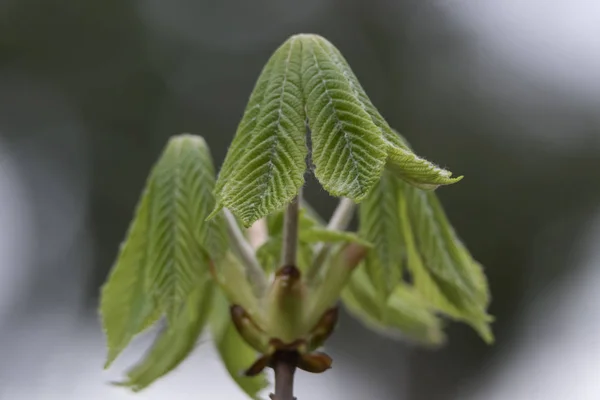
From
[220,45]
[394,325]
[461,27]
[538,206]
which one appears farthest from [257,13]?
[394,325]

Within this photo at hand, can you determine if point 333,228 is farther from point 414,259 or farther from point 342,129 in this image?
point 342,129

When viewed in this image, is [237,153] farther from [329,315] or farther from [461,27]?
[461,27]

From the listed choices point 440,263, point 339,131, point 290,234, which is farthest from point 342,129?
point 440,263

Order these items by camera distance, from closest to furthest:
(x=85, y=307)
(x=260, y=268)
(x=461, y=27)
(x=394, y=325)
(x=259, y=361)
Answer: (x=259, y=361)
(x=260, y=268)
(x=394, y=325)
(x=85, y=307)
(x=461, y=27)

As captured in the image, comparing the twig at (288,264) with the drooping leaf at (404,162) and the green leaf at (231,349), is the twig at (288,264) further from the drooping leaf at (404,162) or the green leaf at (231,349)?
the green leaf at (231,349)

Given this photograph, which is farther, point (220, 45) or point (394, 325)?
point (220, 45)

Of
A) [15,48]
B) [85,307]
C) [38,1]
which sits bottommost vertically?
[85,307]

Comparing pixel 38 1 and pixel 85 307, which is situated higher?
pixel 38 1

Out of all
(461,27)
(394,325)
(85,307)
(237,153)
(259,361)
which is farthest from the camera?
(461,27)
